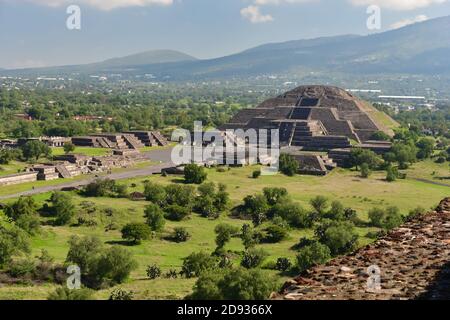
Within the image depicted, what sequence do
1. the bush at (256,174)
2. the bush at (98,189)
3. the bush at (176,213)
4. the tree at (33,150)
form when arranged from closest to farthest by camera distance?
the bush at (176,213)
the bush at (98,189)
the bush at (256,174)
the tree at (33,150)

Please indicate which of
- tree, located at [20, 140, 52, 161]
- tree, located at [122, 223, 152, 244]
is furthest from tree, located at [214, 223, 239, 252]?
tree, located at [20, 140, 52, 161]

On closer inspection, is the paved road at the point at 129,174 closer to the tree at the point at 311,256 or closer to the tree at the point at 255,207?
the tree at the point at 255,207

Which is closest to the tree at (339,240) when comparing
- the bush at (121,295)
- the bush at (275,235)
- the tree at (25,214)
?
the bush at (275,235)

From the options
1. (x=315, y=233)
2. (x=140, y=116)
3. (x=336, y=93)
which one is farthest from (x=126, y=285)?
(x=140, y=116)

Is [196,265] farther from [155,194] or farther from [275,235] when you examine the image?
[155,194]

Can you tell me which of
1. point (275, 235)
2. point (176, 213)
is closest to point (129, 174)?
point (176, 213)

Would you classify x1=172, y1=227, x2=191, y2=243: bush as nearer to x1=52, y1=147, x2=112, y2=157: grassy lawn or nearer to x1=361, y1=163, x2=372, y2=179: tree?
x1=361, y1=163, x2=372, y2=179: tree
